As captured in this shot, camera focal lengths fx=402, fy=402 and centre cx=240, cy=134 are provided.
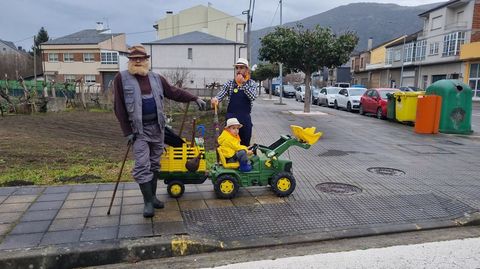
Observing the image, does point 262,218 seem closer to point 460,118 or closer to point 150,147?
point 150,147

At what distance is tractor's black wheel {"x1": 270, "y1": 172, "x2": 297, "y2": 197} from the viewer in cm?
545

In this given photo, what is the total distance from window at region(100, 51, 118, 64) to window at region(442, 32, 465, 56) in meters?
41.9

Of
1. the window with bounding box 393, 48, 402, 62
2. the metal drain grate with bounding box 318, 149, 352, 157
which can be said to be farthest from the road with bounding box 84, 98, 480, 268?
the window with bounding box 393, 48, 402, 62

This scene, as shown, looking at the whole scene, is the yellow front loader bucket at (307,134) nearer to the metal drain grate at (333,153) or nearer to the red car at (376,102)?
the metal drain grate at (333,153)

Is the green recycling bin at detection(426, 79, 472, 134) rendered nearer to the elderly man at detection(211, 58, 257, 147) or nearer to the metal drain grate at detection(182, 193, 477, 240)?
the metal drain grate at detection(182, 193, 477, 240)

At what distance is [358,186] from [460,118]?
8.76 metres

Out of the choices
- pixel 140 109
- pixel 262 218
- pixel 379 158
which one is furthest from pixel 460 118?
pixel 140 109

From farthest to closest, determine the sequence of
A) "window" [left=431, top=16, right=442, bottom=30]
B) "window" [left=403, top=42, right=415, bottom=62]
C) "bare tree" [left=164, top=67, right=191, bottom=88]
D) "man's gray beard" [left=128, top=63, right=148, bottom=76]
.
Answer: "window" [left=403, top=42, right=415, bottom=62] → "window" [left=431, top=16, right=442, bottom=30] → "bare tree" [left=164, top=67, right=191, bottom=88] → "man's gray beard" [left=128, top=63, right=148, bottom=76]

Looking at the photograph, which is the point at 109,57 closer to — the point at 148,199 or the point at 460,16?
the point at 460,16

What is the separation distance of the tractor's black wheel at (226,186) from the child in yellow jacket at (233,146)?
207 millimetres

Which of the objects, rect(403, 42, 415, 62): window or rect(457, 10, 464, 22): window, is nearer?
rect(457, 10, 464, 22): window

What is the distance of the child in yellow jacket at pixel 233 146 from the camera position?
5.31 m

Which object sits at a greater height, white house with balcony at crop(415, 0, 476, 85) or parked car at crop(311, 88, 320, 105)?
white house with balcony at crop(415, 0, 476, 85)

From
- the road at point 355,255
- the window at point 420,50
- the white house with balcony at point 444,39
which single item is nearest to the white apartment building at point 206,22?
the window at point 420,50
